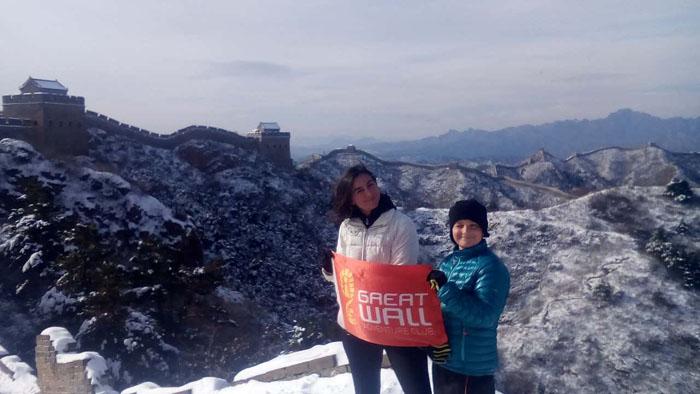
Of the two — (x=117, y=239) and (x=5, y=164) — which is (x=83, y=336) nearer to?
(x=117, y=239)

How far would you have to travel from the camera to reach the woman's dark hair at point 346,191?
419cm

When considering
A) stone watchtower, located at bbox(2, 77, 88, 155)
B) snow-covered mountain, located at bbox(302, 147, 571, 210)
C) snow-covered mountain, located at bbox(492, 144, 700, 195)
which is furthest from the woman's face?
snow-covered mountain, located at bbox(492, 144, 700, 195)

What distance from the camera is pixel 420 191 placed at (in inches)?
1991

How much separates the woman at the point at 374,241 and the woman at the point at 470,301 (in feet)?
0.88

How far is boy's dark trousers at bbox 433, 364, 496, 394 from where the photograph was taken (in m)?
3.68

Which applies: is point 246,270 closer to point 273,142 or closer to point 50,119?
point 50,119

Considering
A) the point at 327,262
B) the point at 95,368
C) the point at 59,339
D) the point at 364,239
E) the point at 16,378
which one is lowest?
the point at 16,378

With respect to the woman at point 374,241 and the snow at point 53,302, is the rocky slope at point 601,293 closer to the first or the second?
the woman at point 374,241

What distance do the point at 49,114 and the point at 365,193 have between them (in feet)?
98.3

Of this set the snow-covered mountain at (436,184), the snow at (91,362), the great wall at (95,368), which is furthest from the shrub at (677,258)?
the snow at (91,362)

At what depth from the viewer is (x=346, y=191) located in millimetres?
4188

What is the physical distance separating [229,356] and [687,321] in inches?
703

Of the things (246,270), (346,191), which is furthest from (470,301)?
(246,270)

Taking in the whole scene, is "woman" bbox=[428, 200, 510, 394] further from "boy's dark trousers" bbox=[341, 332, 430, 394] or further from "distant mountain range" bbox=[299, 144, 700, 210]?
"distant mountain range" bbox=[299, 144, 700, 210]
